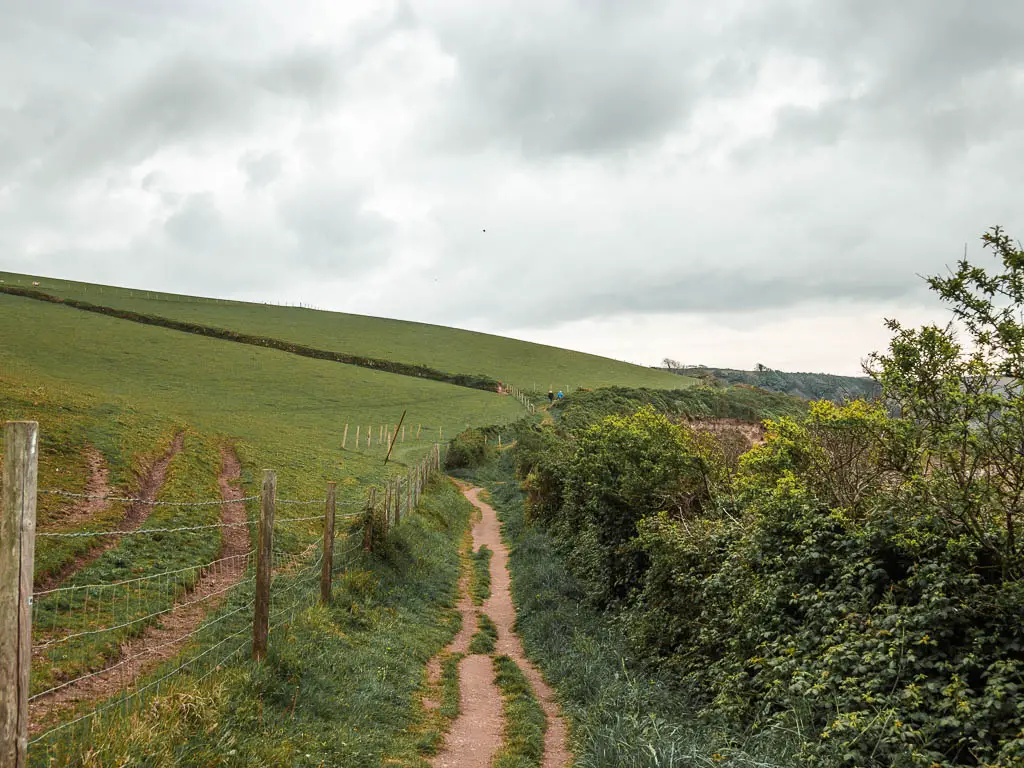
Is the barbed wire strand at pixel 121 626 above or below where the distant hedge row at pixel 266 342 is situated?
below

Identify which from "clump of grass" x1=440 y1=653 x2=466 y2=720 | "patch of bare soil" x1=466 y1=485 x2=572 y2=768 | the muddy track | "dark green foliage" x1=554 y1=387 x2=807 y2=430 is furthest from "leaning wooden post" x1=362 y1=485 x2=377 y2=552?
"dark green foliage" x1=554 y1=387 x2=807 y2=430

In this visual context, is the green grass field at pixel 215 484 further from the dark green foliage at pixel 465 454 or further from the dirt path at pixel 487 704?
the dark green foliage at pixel 465 454

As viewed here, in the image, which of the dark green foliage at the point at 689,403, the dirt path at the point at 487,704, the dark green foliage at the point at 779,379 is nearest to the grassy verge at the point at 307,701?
the dirt path at the point at 487,704

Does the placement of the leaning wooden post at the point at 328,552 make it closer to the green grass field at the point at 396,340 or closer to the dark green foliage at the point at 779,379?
the green grass field at the point at 396,340

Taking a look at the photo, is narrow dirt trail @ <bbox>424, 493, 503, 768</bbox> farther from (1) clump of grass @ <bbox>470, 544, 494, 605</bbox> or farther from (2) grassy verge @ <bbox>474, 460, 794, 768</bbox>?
(1) clump of grass @ <bbox>470, 544, 494, 605</bbox>

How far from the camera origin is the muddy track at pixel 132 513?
41.0 feet

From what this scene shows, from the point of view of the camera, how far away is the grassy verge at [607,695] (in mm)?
6879

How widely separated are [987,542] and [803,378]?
15163 cm

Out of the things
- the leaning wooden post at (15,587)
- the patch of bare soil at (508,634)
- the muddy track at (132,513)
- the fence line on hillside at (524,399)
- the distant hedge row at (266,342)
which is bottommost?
the patch of bare soil at (508,634)

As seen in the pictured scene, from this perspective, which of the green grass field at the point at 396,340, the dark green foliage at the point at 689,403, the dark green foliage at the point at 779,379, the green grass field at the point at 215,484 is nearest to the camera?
the green grass field at the point at 215,484

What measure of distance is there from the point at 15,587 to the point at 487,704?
7352 millimetres

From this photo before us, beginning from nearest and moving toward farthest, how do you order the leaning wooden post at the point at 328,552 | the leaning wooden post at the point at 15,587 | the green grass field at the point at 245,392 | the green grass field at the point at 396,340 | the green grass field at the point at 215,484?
the leaning wooden post at the point at 15,587
the green grass field at the point at 215,484
the leaning wooden post at the point at 328,552
the green grass field at the point at 245,392
the green grass field at the point at 396,340

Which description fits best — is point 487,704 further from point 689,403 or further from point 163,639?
point 689,403

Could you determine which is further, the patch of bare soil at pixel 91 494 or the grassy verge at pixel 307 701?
the patch of bare soil at pixel 91 494
